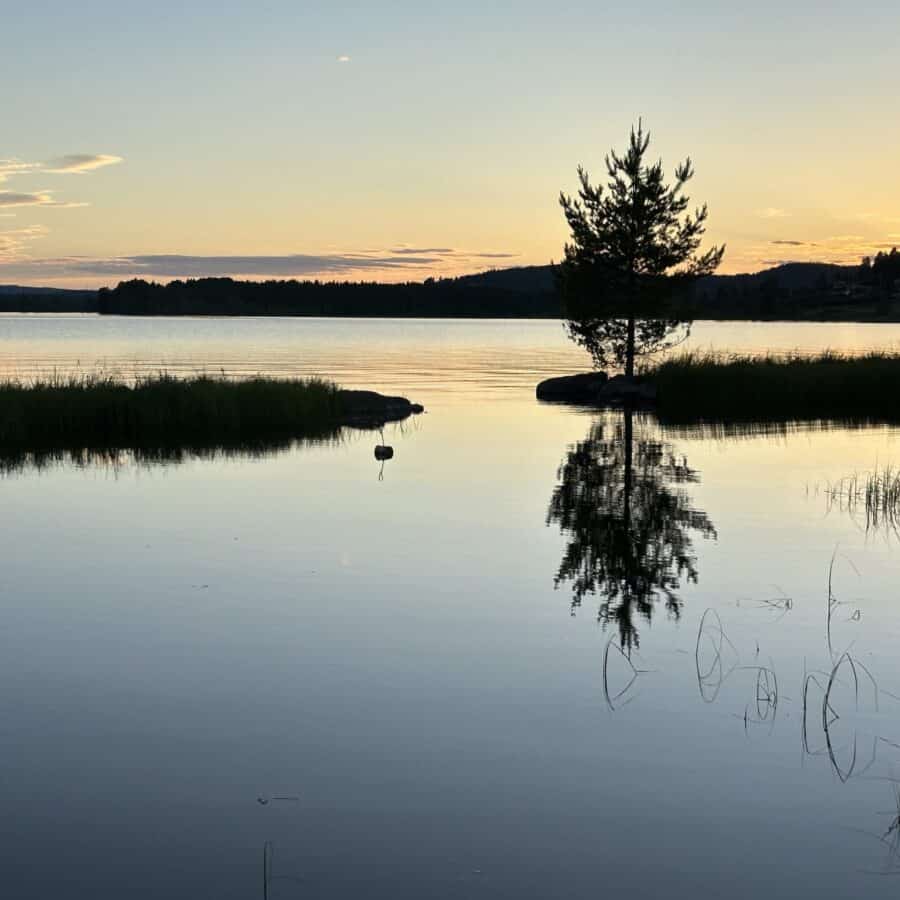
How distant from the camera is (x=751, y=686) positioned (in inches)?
377

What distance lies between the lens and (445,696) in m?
9.25

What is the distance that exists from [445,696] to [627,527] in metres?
9.18

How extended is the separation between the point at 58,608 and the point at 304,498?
8.11 meters

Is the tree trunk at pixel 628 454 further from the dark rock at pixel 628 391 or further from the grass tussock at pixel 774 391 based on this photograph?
the grass tussock at pixel 774 391

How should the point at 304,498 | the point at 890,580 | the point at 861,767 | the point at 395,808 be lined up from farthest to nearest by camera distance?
the point at 304,498 < the point at 890,580 < the point at 861,767 < the point at 395,808

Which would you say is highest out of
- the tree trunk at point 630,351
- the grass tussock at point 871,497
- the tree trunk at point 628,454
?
the tree trunk at point 630,351

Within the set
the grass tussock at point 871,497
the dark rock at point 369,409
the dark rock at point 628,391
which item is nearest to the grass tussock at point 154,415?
the dark rock at point 369,409

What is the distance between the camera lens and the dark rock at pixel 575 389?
48.7 m

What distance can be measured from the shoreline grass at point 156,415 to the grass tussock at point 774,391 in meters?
13.2

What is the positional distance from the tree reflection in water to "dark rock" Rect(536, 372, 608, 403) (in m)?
18.2

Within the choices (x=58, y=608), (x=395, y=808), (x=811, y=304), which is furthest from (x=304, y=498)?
(x=811, y=304)

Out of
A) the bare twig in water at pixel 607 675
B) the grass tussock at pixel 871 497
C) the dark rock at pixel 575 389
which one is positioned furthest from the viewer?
the dark rock at pixel 575 389

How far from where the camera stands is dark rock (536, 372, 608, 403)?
48.7m

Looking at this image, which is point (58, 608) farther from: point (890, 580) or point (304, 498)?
point (890, 580)
